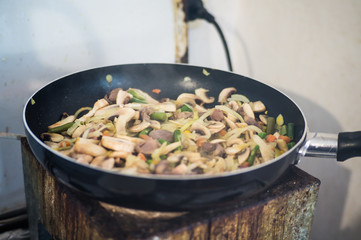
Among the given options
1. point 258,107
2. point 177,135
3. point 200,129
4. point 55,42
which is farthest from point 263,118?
point 55,42

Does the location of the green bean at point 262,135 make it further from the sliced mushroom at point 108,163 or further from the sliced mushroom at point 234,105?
the sliced mushroom at point 108,163

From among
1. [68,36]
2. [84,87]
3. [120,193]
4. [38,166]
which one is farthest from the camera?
[68,36]

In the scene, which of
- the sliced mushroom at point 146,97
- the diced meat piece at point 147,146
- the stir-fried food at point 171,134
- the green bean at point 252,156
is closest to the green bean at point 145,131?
the stir-fried food at point 171,134

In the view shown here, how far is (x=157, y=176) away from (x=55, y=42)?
949 mm

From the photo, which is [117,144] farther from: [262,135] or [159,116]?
[262,135]

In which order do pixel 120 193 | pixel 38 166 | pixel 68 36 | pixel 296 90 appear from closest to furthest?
pixel 120 193
pixel 38 166
pixel 68 36
pixel 296 90

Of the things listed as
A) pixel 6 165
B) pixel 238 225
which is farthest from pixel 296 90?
pixel 6 165

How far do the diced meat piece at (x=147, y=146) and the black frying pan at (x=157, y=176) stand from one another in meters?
0.20

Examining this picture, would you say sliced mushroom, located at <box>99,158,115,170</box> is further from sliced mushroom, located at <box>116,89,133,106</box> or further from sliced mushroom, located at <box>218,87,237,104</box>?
sliced mushroom, located at <box>218,87,237,104</box>

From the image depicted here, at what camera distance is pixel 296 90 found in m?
1.65

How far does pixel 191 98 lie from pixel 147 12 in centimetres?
54

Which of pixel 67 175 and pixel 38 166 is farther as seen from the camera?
pixel 38 166

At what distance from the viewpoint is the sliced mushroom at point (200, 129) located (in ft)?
3.81

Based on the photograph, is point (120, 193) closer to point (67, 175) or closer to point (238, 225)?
point (67, 175)
